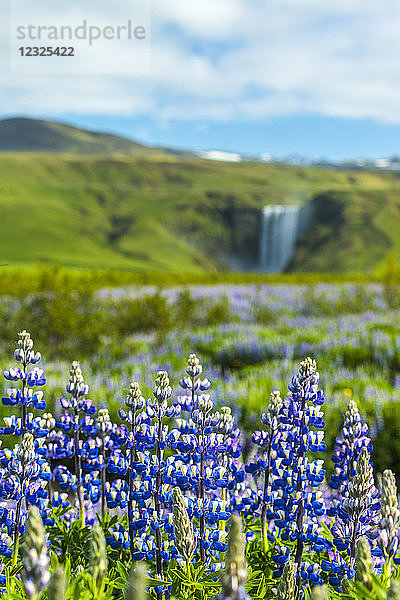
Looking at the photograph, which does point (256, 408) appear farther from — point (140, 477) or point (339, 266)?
point (339, 266)

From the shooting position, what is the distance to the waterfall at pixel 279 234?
168250mm

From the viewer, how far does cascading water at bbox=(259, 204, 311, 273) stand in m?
168

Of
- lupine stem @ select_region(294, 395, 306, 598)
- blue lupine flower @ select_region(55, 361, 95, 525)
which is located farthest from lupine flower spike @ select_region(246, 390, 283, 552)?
blue lupine flower @ select_region(55, 361, 95, 525)

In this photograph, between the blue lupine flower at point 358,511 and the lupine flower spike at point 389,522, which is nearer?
the lupine flower spike at point 389,522

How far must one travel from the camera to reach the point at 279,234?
169m

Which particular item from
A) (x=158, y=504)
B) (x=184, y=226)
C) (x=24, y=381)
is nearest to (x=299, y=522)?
(x=158, y=504)

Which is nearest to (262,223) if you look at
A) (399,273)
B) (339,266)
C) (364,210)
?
(364,210)

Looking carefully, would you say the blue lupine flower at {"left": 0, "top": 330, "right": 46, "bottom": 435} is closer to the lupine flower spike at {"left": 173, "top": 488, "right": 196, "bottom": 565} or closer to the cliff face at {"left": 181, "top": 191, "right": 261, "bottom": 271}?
the lupine flower spike at {"left": 173, "top": 488, "right": 196, "bottom": 565}

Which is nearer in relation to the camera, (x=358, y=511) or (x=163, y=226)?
(x=358, y=511)

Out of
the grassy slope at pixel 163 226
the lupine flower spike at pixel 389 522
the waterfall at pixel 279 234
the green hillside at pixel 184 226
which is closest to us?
the lupine flower spike at pixel 389 522

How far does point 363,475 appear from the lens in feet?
7.38

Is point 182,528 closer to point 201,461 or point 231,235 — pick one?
point 201,461

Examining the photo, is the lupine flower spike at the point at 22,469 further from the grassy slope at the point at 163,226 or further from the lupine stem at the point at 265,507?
the grassy slope at the point at 163,226

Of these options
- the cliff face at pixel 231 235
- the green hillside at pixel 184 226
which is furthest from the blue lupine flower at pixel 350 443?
the cliff face at pixel 231 235
